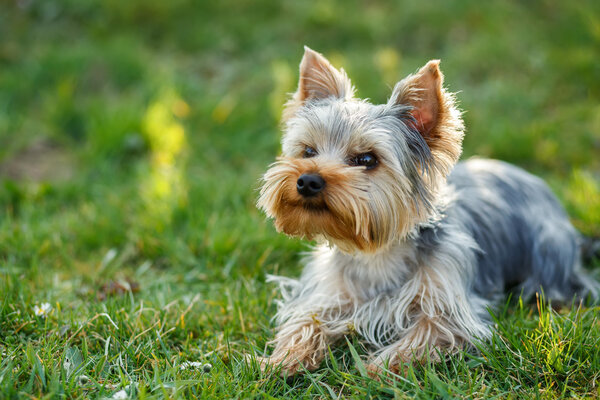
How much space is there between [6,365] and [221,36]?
6541 mm

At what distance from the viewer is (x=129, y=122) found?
598cm

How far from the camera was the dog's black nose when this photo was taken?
9.14 ft

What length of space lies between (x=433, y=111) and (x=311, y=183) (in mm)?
794

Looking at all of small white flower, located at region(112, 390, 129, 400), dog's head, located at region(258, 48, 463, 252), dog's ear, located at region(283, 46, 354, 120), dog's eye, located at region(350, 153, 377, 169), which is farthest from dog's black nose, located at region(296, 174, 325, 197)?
small white flower, located at region(112, 390, 129, 400)

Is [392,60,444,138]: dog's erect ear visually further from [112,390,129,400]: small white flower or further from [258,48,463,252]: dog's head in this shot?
[112,390,129,400]: small white flower

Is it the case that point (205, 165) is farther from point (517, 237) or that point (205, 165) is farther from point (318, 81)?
point (517, 237)

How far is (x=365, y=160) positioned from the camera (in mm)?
3031

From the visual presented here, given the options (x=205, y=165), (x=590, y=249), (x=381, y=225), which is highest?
(x=381, y=225)

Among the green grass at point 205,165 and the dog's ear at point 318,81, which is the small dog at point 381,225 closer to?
the dog's ear at point 318,81

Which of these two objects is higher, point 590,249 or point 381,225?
point 381,225

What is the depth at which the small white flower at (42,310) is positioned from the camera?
318 cm

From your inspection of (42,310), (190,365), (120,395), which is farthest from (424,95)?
(42,310)

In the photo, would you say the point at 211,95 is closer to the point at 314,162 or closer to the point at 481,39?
the point at 481,39

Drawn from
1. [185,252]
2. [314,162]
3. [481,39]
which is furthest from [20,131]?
[481,39]
